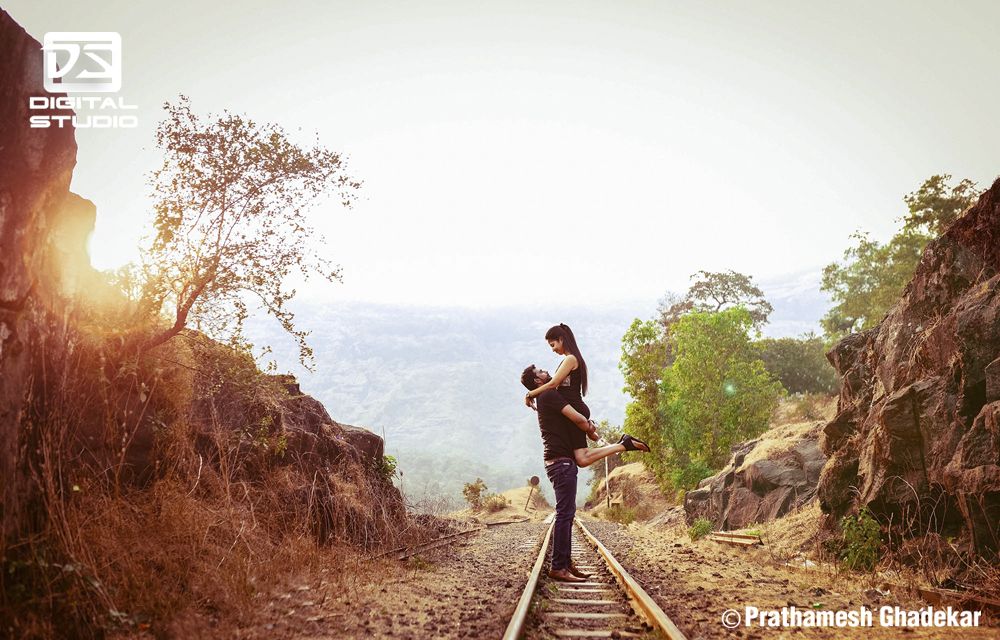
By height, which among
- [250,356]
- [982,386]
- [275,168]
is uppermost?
[275,168]

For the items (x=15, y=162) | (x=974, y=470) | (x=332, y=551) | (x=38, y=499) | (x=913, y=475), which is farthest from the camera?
(x=332, y=551)

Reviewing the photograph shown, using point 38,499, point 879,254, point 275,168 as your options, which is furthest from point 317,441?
point 879,254

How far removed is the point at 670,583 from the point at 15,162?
830cm

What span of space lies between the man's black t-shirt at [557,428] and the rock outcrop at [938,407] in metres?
3.93

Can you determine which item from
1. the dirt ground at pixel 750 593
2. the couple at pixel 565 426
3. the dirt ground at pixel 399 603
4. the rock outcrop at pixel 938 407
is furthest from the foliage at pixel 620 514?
the couple at pixel 565 426

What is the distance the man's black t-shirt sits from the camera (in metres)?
6.81

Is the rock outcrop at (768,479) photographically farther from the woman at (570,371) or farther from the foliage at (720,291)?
the foliage at (720,291)

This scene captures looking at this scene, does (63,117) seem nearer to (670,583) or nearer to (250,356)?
(250,356)

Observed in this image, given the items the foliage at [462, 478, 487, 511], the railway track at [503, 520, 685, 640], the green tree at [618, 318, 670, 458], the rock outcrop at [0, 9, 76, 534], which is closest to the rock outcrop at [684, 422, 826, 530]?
the railway track at [503, 520, 685, 640]

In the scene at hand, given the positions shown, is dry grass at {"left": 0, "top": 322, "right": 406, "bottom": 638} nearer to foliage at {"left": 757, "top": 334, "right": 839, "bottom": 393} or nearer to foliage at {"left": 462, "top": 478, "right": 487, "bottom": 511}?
foliage at {"left": 462, "top": 478, "right": 487, "bottom": 511}

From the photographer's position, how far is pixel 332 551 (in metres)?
8.65

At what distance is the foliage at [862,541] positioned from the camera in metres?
7.35

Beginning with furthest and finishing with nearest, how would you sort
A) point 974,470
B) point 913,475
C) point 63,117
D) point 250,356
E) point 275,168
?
point 275,168 → point 250,356 → point 913,475 → point 974,470 → point 63,117

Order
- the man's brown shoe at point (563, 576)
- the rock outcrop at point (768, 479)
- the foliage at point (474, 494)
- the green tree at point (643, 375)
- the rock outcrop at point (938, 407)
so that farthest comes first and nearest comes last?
the foliage at point (474, 494)
the green tree at point (643, 375)
the rock outcrop at point (768, 479)
the man's brown shoe at point (563, 576)
the rock outcrop at point (938, 407)
